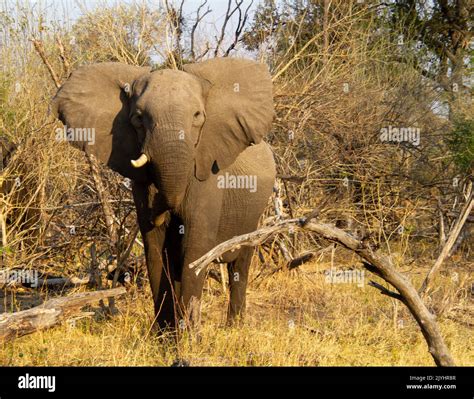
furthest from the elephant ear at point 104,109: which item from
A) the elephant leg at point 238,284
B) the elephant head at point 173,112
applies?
the elephant leg at point 238,284

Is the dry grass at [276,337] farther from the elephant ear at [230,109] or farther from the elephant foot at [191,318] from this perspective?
the elephant ear at [230,109]

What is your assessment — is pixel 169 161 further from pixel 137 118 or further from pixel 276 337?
pixel 276 337

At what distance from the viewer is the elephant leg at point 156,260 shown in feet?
21.2

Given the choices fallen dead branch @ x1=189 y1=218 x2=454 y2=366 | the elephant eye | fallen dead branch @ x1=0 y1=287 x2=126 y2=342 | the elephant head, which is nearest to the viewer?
fallen dead branch @ x1=189 y1=218 x2=454 y2=366

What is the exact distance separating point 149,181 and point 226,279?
3.28 metres

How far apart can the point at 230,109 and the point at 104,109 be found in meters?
1.17

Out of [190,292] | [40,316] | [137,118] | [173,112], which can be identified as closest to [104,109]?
[137,118]

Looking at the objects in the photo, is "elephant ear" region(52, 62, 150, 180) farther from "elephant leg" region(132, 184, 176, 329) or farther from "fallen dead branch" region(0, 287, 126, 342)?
"fallen dead branch" region(0, 287, 126, 342)

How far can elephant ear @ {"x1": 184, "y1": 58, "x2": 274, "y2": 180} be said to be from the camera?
21.1 feet

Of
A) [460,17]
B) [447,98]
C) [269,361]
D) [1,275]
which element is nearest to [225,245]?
[269,361]

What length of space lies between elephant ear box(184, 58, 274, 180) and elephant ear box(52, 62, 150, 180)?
0.60 meters

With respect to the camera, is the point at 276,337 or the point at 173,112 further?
the point at 276,337

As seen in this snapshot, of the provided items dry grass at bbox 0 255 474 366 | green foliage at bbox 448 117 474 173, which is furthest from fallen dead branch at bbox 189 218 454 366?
green foliage at bbox 448 117 474 173

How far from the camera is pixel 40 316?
5477 mm
